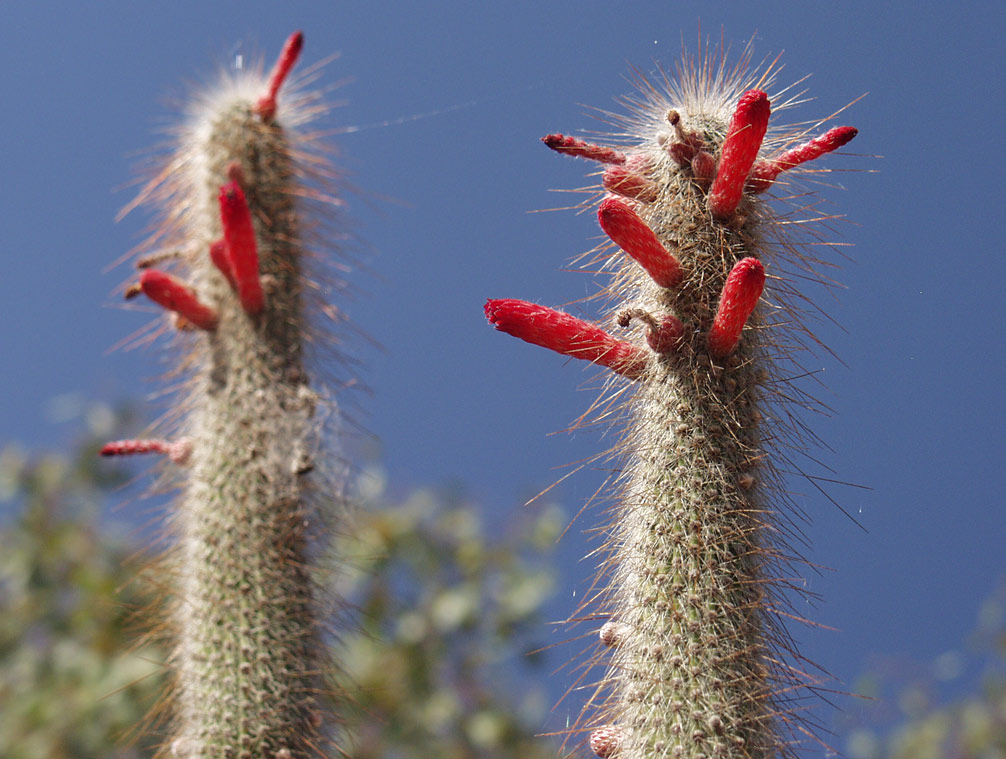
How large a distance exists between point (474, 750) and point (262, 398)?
168 centimetres

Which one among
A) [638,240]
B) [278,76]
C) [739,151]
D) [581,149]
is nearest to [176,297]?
[278,76]

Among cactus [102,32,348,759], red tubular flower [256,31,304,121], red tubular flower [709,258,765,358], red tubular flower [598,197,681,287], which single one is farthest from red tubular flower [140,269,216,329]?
red tubular flower [709,258,765,358]

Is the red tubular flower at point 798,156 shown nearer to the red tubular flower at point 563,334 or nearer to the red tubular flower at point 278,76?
the red tubular flower at point 563,334

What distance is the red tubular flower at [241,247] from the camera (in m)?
1.97

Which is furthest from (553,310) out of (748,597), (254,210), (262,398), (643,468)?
(254,210)

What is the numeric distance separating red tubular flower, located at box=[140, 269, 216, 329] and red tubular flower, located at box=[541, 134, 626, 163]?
0.97 meters

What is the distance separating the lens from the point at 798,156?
1.54 meters

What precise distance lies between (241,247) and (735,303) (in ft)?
3.74

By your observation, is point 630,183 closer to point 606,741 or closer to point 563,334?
point 563,334

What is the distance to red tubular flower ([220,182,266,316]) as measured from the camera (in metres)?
1.97

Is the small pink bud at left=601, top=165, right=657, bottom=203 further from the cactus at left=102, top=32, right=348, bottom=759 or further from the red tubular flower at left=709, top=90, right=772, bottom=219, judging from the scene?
the cactus at left=102, top=32, right=348, bottom=759

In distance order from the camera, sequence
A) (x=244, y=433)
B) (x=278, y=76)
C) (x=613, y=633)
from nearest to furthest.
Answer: (x=613, y=633) → (x=244, y=433) → (x=278, y=76)

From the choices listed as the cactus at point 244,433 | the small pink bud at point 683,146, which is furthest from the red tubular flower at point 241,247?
the small pink bud at point 683,146

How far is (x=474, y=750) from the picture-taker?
127 inches
